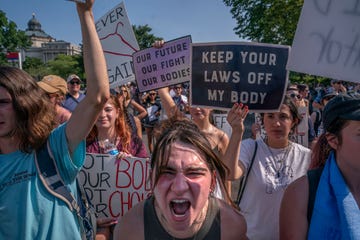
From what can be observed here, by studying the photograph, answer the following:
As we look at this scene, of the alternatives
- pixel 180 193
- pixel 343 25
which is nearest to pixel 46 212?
pixel 180 193

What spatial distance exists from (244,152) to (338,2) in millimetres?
1080

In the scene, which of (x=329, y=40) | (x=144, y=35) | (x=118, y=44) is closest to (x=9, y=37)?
(x=144, y=35)

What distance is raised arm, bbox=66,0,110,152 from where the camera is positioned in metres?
1.65

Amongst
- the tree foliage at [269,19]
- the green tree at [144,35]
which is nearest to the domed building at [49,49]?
the green tree at [144,35]

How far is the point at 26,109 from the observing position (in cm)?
174

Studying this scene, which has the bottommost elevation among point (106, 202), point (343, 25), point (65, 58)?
point (106, 202)

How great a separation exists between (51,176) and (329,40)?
65.2 inches

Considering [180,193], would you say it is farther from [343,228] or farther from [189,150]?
[343,228]

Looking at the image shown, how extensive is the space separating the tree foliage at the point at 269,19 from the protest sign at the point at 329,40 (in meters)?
19.1

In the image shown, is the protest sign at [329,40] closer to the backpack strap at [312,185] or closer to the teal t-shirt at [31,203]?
the backpack strap at [312,185]

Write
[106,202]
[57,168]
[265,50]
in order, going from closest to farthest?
1. [57,168]
2. [265,50]
3. [106,202]

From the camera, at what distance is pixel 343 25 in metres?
1.85

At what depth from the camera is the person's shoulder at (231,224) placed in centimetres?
151

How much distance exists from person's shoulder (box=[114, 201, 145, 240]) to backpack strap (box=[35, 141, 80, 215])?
0.32 m
